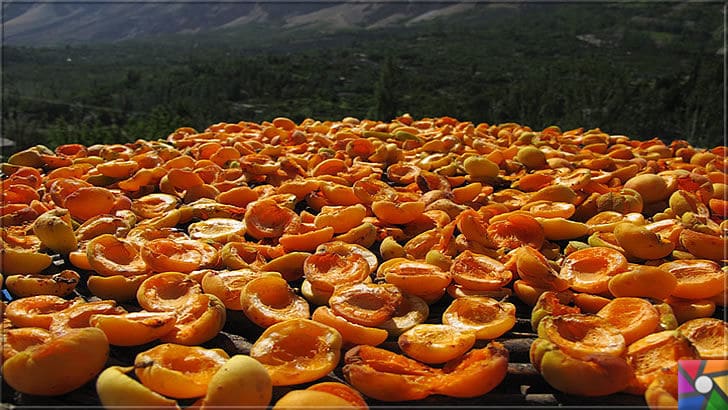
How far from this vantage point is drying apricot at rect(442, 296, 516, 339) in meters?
1.84

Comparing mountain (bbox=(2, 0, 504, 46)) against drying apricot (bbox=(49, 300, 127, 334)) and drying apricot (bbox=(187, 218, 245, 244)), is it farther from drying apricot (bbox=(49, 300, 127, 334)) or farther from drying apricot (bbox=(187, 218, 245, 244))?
drying apricot (bbox=(49, 300, 127, 334))

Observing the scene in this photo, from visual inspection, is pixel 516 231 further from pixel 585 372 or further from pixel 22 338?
pixel 22 338

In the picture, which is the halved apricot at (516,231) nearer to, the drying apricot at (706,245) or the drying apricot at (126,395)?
the drying apricot at (706,245)

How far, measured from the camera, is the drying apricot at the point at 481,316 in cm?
184

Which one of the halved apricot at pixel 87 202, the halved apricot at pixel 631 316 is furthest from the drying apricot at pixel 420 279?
the halved apricot at pixel 87 202

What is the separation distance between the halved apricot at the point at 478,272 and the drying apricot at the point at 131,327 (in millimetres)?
1154

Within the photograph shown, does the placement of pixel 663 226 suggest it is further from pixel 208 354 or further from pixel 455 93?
pixel 455 93

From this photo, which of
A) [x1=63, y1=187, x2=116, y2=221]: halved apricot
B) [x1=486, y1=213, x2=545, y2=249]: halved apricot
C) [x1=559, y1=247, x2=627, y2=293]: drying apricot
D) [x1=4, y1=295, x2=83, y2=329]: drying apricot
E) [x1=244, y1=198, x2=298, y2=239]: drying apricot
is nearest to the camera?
[x1=4, y1=295, x2=83, y2=329]: drying apricot

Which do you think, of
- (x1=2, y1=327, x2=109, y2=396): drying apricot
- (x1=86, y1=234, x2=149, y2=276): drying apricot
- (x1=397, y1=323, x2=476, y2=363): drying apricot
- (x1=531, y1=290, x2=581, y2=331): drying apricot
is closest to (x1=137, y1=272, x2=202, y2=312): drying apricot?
(x1=86, y1=234, x2=149, y2=276): drying apricot

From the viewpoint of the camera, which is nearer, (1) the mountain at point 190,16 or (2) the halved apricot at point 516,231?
(2) the halved apricot at point 516,231

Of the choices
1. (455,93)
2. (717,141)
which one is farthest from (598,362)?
(455,93)

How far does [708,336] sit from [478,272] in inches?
33.1

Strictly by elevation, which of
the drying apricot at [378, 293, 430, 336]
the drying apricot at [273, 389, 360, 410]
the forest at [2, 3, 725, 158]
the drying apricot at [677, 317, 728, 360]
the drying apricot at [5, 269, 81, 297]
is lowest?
the forest at [2, 3, 725, 158]

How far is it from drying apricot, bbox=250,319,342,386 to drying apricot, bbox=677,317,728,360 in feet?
3.88
